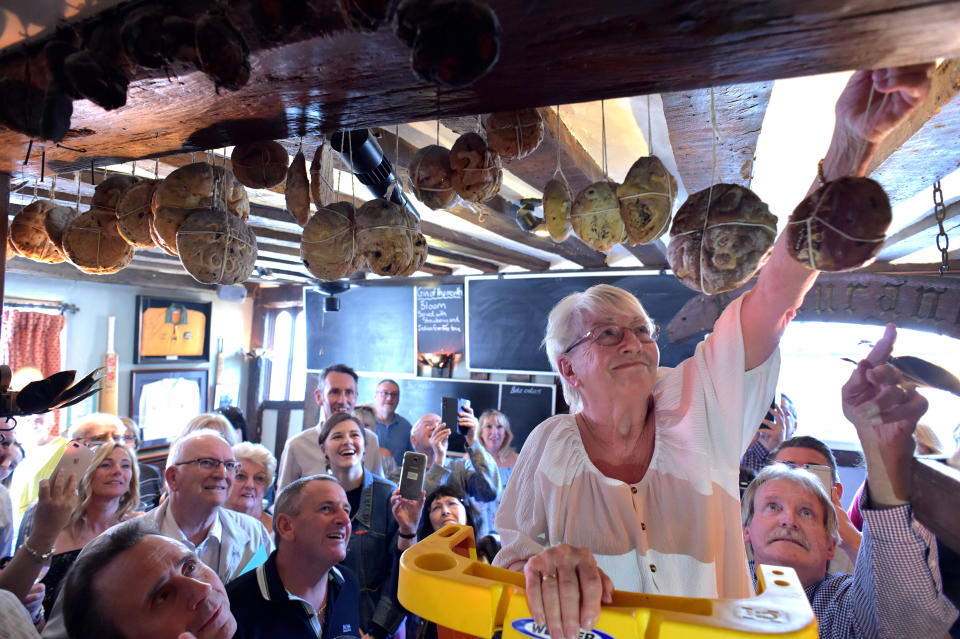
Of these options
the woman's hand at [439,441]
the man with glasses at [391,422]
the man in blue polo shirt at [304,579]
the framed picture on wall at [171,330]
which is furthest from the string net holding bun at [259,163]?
the framed picture on wall at [171,330]

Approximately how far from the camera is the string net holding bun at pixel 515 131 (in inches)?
53.2

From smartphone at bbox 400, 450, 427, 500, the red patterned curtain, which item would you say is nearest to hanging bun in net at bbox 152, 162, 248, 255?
smartphone at bbox 400, 450, 427, 500

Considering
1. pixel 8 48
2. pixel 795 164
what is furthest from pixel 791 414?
pixel 8 48

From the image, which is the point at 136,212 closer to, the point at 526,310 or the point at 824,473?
the point at 824,473

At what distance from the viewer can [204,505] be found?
2479 millimetres

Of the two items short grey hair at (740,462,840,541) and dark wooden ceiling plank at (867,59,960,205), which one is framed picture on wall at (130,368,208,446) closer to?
short grey hair at (740,462,840,541)

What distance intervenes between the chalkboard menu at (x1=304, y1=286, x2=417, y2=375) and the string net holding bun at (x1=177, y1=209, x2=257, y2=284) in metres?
4.68

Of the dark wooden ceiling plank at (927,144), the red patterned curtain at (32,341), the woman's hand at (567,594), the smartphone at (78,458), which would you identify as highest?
the dark wooden ceiling plank at (927,144)

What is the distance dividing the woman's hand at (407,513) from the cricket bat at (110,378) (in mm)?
4491

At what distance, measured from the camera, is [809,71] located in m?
0.79

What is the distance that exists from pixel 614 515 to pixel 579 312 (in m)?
0.55

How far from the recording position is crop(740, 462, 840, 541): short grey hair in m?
1.97

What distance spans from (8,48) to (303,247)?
25.9 inches

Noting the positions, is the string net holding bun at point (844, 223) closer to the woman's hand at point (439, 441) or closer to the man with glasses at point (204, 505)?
the man with glasses at point (204, 505)
